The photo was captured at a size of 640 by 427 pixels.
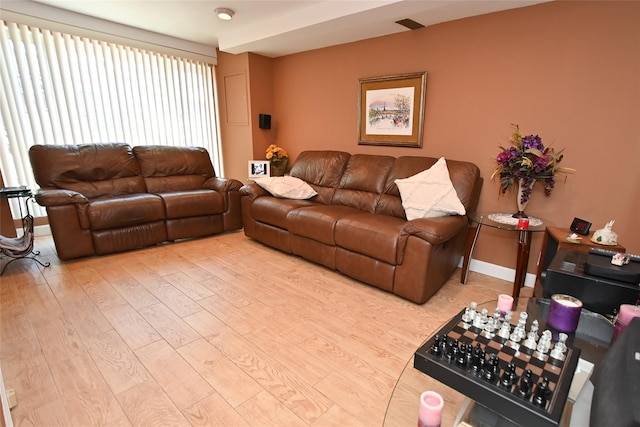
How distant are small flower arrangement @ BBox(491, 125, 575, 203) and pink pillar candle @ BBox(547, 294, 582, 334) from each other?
127 cm

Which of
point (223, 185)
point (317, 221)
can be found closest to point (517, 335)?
point (317, 221)

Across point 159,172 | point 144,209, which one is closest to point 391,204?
point 144,209

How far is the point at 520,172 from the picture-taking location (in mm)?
2311

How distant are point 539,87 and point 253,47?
307cm

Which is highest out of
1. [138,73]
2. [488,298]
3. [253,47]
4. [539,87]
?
[253,47]

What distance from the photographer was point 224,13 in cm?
313

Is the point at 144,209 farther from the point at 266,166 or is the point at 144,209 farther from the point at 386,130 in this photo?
the point at 386,130

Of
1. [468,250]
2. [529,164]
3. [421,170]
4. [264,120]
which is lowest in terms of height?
[468,250]

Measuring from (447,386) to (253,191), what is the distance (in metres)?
2.82

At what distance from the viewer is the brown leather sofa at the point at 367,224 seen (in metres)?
2.25

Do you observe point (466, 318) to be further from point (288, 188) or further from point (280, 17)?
point (280, 17)

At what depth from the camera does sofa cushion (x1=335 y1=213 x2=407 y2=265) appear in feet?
7.57

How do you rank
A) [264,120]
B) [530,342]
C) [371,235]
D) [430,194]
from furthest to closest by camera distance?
[264,120] → [430,194] → [371,235] → [530,342]

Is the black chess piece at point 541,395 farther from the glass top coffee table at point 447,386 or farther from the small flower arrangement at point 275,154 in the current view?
the small flower arrangement at point 275,154
